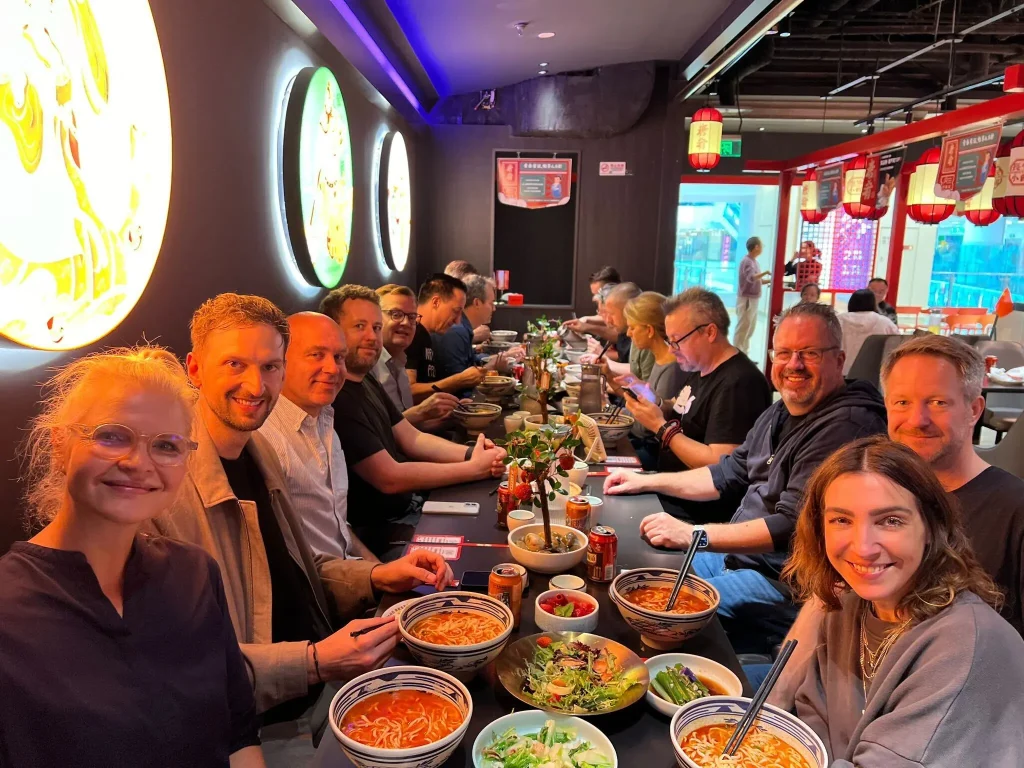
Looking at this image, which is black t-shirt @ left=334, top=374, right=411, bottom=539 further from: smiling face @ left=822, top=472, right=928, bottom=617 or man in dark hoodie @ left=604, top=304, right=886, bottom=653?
smiling face @ left=822, top=472, right=928, bottom=617

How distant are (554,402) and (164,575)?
314cm

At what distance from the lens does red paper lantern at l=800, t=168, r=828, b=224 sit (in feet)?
29.6

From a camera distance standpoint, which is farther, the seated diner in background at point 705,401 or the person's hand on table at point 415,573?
the seated diner in background at point 705,401

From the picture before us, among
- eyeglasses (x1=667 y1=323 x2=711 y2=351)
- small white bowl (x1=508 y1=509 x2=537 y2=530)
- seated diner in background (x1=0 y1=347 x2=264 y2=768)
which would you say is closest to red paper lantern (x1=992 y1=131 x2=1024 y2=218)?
eyeglasses (x1=667 y1=323 x2=711 y2=351)

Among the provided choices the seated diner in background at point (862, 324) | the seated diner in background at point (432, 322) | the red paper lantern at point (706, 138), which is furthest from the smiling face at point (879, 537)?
the red paper lantern at point (706, 138)

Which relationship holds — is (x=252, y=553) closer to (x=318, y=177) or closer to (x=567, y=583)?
(x=567, y=583)

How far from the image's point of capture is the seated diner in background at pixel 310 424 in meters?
2.22

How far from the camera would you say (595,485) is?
8.86ft

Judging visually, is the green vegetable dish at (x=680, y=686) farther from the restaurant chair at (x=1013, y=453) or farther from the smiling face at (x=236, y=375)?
the restaurant chair at (x=1013, y=453)

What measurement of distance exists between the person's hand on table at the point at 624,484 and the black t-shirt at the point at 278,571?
46.5 inches

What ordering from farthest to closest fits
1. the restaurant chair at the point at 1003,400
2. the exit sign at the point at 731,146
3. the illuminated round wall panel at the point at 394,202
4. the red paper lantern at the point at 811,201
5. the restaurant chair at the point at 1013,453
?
the exit sign at the point at 731,146 < the red paper lantern at the point at 811,201 < the illuminated round wall panel at the point at 394,202 < the restaurant chair at the point at 1003,400 < the restaurant chair at the point at 1013,453

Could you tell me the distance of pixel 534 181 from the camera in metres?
8.04

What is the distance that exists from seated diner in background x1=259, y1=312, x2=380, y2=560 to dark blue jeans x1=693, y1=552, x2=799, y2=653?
122cm

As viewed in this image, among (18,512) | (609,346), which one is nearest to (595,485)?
(18,512)
